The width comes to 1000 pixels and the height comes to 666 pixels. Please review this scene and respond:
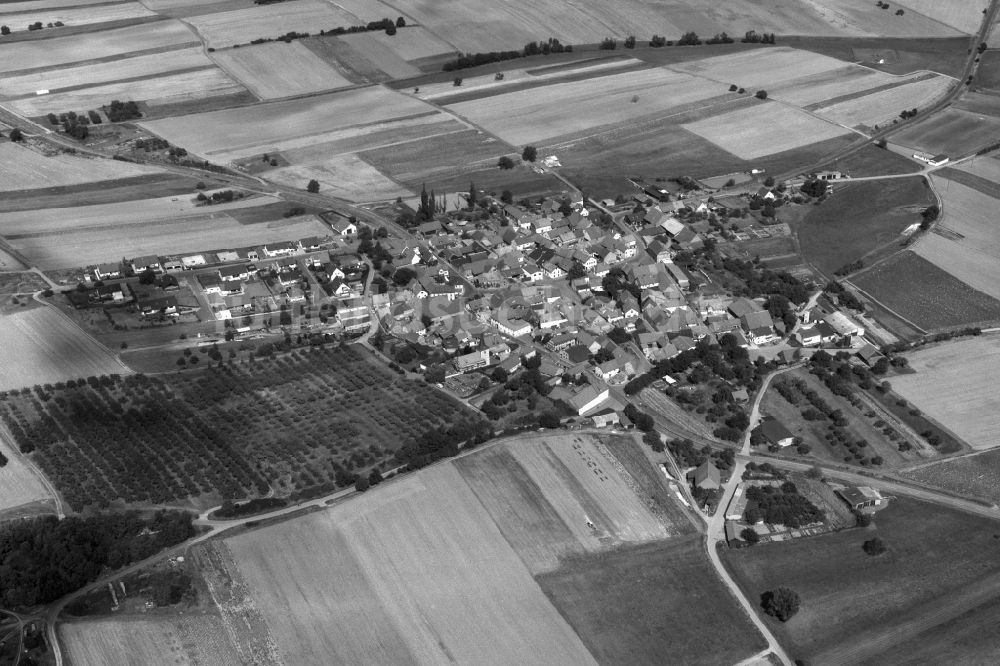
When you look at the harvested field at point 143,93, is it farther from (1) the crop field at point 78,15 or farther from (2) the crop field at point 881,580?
(2) the crop field at point 881,580

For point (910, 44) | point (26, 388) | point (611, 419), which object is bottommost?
point (26, 388)

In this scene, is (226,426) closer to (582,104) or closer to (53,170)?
(53,170)

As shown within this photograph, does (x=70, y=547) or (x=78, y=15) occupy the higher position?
(x=78, y=15)

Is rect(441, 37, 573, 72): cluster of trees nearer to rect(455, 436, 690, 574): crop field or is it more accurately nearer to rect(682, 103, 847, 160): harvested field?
rect(682, 103, 847, 160): harvested field

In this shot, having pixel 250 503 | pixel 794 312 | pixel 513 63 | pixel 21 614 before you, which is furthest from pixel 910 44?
pixel 21 614

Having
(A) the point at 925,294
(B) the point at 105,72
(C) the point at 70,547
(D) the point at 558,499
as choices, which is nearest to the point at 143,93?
(B) the point at 105,72

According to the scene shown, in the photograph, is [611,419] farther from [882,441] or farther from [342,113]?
[342,113]
